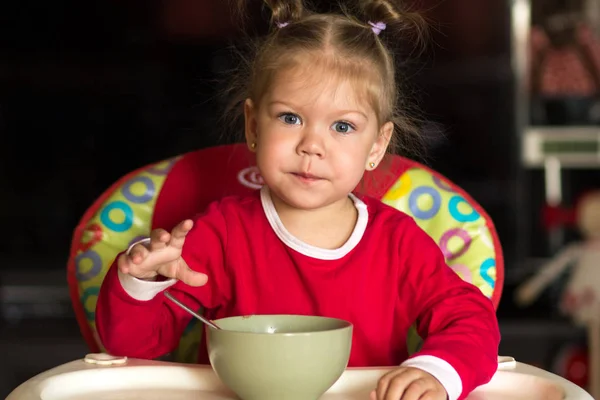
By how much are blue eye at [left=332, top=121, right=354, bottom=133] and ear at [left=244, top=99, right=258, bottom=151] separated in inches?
5.3

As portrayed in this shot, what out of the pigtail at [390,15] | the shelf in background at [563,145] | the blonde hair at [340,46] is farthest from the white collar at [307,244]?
the shelf in background at [563,145]

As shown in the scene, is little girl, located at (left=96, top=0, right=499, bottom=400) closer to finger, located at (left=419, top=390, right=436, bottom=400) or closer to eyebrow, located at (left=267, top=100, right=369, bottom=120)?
eyebrow, located at (left=267, top=100, right=369, bottom=120)

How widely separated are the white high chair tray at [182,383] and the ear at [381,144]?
0.31m

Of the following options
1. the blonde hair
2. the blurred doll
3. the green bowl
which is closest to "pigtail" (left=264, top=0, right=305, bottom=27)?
the blonde hair

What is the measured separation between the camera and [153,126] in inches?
131

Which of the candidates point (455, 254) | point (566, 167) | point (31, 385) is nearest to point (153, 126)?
point (566, 167)

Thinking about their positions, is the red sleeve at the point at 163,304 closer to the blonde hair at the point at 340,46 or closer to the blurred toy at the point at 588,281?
the blonde hair at the point at 340,46

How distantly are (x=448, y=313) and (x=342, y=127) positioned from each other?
0.25 meters

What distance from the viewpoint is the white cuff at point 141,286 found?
1.01 metres

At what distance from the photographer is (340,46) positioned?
3.80ft

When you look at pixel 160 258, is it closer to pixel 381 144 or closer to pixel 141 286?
pixel 141 286

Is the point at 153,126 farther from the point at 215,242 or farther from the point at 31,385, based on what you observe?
the point at 31,385

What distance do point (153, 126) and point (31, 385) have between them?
2425 millimetres

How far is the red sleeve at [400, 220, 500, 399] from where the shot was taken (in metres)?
0.97
